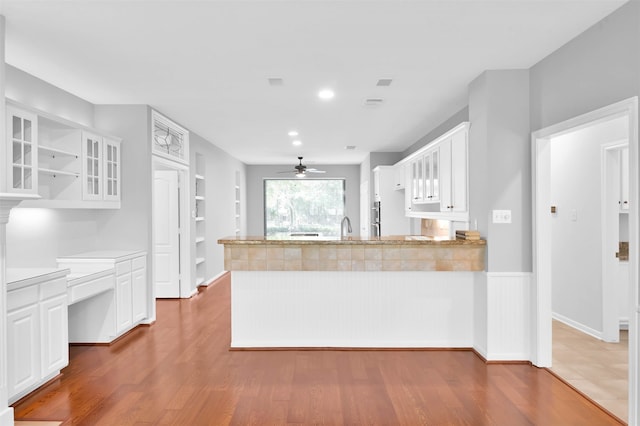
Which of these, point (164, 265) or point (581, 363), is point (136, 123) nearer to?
point (164, 265)

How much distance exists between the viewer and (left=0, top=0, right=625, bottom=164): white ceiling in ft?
8.40

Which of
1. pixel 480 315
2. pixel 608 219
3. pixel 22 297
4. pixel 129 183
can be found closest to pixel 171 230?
pixel 129 183

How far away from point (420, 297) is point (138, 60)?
3277 mm

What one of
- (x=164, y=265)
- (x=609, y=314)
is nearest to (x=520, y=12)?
(x=609, y=314)

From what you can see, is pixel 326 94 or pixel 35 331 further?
pixel 326 94

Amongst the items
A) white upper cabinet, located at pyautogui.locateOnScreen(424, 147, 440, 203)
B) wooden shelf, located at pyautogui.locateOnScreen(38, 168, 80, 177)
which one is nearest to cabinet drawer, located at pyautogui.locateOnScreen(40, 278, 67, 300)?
wooden shelf, located at pyautogui.locateOnScreen(38, 168, 80, 177)

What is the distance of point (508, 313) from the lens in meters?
3.60

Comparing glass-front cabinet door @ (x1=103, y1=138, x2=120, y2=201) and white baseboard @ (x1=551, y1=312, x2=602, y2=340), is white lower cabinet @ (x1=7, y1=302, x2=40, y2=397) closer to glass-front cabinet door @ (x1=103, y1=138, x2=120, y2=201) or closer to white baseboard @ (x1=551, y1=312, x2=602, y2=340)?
glass-front cabinet door @ (x1=103, y1=138, x2=120, y2=201)

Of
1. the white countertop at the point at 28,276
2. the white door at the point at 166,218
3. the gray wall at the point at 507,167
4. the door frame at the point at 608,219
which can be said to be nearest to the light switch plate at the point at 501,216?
the gray wall at the point at 507,167

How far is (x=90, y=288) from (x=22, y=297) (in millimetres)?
927

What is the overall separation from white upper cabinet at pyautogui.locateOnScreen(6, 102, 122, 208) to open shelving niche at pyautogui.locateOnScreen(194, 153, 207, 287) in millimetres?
2339

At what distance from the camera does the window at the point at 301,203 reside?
11016mm

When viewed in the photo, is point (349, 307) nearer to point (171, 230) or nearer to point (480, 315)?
point (480, 315)

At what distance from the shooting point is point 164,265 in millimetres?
6184
